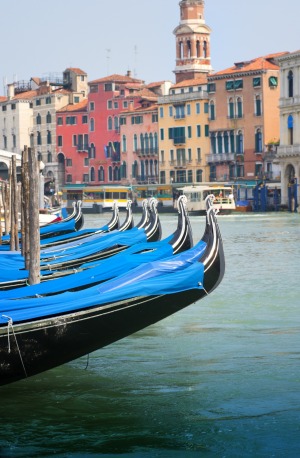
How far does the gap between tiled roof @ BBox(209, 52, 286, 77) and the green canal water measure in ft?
133

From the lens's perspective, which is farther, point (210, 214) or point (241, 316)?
point (241, 316)

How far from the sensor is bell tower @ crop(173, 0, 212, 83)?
5931cm

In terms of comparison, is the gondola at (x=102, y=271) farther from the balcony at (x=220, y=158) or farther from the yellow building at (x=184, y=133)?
the yellow building at (x=184, y=133)

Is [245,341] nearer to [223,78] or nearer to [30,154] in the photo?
[30,154]

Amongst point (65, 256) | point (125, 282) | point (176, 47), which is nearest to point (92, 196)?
point (176, 47)

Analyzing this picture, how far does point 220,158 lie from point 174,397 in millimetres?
46858

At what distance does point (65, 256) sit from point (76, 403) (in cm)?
419

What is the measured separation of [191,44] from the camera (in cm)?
5925

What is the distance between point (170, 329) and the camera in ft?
34.5

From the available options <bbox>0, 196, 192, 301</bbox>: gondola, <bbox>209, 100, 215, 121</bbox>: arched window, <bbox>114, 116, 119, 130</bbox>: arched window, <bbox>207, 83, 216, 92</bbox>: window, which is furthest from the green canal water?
<bbox>114, 116, 119, 130</bbox>: arched window

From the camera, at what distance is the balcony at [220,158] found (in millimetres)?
53281

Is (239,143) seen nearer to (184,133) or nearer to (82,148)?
(184,133)

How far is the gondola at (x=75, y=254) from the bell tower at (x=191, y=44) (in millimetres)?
46624

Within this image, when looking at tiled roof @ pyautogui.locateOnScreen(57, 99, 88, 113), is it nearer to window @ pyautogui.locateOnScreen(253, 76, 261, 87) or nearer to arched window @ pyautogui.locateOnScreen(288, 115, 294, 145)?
window @ pyautogui.locateOnScreen(253, 76, 261, 87)
